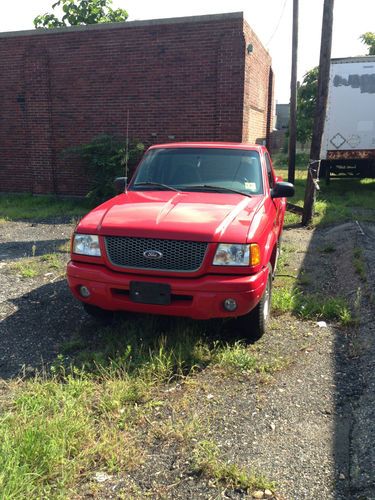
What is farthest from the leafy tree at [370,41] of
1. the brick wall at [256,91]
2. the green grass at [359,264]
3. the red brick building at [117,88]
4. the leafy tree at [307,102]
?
the green grass at [359,264]

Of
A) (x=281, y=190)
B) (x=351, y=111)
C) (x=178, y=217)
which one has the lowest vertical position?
(x=178, y=217)

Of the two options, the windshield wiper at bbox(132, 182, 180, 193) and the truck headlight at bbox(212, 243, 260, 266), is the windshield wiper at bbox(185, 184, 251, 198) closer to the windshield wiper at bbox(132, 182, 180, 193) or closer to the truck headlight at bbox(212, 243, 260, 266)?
the windshield wiper at bbox(132, 182, 180, 193)

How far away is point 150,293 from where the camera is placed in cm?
365

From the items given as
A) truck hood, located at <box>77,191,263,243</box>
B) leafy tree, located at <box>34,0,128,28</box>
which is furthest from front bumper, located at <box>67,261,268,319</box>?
leafy tree, located at <box>34,0,128,28</box>

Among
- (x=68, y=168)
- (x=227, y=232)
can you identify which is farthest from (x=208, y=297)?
(x=68, y=168)

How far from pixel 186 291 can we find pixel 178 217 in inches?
26.5

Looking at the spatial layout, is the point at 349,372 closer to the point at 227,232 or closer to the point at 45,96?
the point at 227,232

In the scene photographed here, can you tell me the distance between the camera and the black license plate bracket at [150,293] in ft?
11.8

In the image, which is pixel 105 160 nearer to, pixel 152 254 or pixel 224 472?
pixel 152 254

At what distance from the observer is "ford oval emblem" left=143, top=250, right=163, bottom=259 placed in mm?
3656

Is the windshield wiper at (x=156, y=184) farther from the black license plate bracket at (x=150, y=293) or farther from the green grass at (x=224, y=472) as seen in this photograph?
the green grass at (x=224, y=472)

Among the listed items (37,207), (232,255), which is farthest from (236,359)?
(37,207)

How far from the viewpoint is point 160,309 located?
369 cm

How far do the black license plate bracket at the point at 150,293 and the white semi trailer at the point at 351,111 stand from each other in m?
10.9
